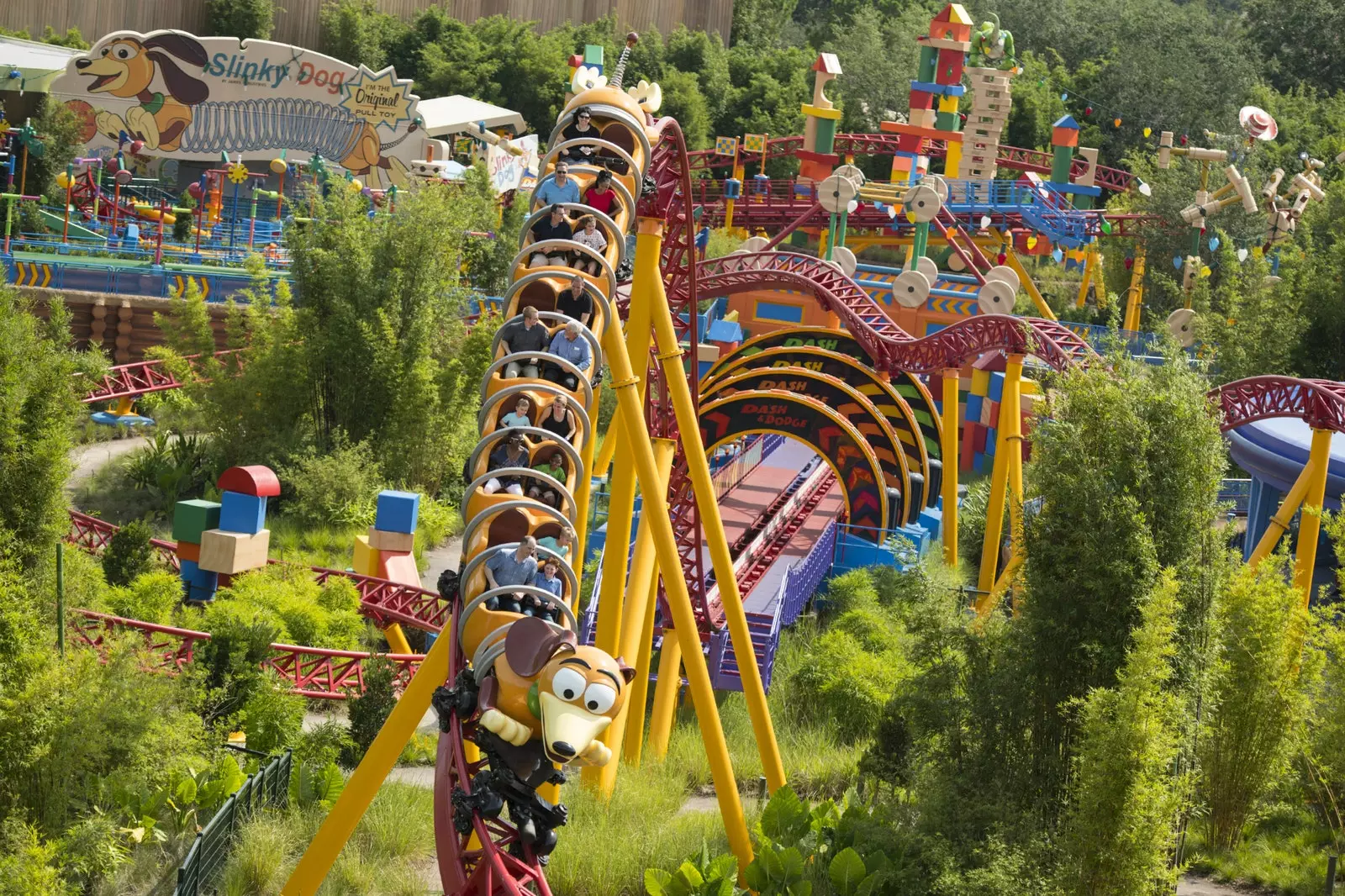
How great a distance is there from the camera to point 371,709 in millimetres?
12125

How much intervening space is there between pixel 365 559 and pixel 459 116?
24.1m

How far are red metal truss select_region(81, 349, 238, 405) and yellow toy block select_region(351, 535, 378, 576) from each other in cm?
711

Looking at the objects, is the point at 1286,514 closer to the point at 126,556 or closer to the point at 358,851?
the point at 358,851

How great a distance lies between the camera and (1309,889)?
37.1 feet

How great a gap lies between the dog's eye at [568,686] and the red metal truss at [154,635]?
246 inches

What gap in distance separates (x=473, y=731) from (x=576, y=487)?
2130 mm

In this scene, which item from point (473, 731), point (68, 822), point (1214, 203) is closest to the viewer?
point (473, 731)

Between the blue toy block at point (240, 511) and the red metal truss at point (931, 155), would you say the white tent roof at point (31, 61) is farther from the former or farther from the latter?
the blue toy block at point (240, 511)

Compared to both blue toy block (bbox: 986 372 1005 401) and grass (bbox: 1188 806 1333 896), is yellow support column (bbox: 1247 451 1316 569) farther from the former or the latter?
blue toy block (bbox: 986 372 1005 401)

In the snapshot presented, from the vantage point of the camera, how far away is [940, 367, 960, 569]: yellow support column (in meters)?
18.5

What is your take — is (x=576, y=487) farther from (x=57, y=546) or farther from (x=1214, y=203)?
(x=1214, y=203)

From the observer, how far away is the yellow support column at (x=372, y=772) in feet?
29.0

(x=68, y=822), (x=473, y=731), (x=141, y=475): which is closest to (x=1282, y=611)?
(x=473, y=731)

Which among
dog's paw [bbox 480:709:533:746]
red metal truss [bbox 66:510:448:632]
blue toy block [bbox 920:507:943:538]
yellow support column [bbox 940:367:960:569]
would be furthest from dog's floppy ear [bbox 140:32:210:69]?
dog's paw [bbox 480:709:533:746]
